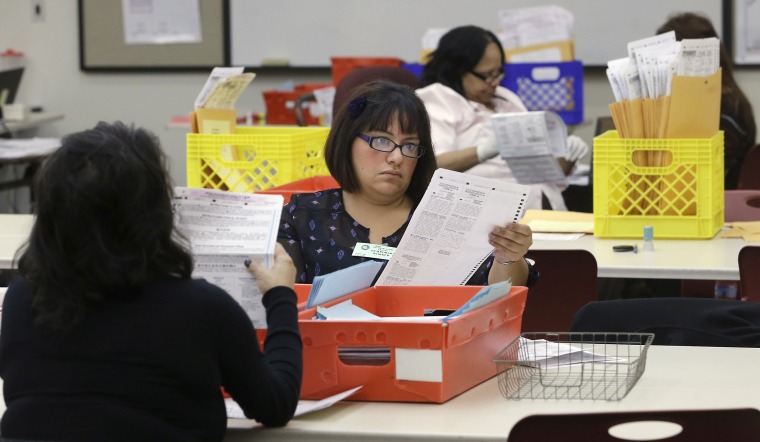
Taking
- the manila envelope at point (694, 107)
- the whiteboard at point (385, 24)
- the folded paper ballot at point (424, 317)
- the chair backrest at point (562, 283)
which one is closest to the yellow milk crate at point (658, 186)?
the manila envelope at point (694, 107)

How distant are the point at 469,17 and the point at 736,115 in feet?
8.75

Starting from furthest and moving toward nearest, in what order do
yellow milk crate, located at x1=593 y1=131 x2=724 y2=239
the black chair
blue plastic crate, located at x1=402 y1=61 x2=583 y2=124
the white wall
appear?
the white wall → blue plastic crate, located at x1=402 y1=61 x2=583 y2=124 → yellow milk crate, located at x1=593 y1=131 x2=724 y2=239 → the black chair

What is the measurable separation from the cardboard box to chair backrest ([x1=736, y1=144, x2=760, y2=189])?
2802mm

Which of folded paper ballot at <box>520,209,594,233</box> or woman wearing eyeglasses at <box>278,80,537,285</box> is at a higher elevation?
woman wearing eyeglasses at <box>278,80,537,285</box>

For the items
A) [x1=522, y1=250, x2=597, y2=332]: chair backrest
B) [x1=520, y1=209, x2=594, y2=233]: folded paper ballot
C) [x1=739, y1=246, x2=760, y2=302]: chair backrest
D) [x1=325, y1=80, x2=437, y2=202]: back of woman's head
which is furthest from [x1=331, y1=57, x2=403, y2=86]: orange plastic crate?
[x1=739, y1=246, x2=760, y2=302]: chair backrest

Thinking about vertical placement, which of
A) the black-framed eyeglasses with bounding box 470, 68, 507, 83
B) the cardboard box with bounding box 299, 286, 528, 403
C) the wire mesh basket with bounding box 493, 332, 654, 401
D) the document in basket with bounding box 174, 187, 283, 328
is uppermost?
the black-framed eyeglasses with bounding box 470, 68, 507, 83

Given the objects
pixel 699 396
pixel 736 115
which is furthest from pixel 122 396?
pixel 736 115

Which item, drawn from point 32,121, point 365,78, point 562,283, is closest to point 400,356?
point 562,283

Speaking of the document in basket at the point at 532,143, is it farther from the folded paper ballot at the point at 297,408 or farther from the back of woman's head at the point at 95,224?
the back of woman's head at the point at 95,224

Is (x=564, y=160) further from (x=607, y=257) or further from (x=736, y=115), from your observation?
(x=607, y=257)

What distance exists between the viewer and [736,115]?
453 cm

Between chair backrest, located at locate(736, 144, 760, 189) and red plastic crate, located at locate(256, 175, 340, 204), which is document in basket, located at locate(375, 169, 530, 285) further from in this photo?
chair backrest, located at locate(736, 144, 760, 189)

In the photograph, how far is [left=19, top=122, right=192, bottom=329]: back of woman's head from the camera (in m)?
1.60

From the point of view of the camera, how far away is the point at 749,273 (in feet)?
9.37
